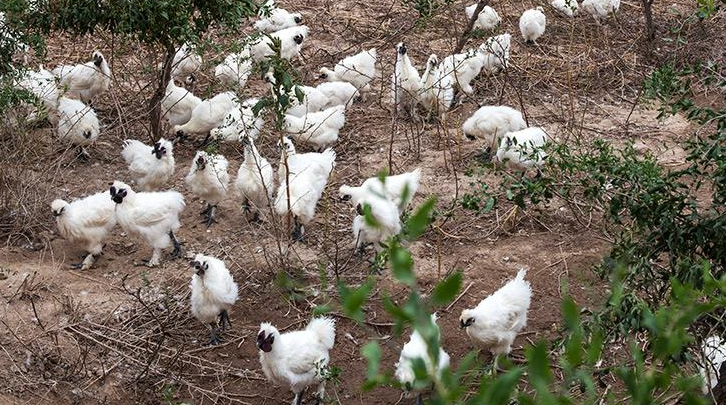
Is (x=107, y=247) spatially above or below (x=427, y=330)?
below

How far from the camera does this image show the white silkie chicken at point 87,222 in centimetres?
828

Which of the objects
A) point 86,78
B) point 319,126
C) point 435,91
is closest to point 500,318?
point 319,126

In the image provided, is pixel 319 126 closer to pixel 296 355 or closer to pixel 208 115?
pixel 208 115

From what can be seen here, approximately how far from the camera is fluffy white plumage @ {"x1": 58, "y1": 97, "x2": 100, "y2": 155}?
31.8 ft

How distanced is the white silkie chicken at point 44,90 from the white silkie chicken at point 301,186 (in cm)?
251

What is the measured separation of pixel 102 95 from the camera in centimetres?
1141

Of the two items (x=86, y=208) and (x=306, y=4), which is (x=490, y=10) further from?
(x=86, y=208)

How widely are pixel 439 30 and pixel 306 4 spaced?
6.85 ft

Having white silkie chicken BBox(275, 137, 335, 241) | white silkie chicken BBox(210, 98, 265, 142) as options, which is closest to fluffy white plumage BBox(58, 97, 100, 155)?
white silkie chicken BBox(210, 98, 265, 142)

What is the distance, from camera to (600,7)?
1310 centimetres

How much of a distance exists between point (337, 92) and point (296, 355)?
15.4 feet

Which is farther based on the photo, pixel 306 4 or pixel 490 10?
pixel 306 4

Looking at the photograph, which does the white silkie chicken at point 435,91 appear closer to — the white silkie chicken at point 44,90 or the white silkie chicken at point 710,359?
the white silkie chicken at point 44,90

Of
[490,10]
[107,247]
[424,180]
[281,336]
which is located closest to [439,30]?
[490,10]
